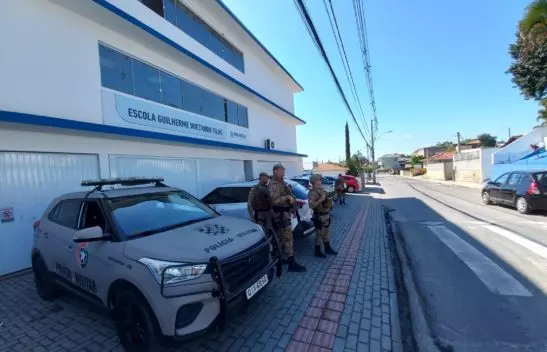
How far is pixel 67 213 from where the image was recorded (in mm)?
3674

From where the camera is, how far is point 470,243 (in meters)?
6.04

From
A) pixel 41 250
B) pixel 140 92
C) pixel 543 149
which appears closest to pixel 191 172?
pixel 140 92

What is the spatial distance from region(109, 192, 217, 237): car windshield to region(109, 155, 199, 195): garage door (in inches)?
166

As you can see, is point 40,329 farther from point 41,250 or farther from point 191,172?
point 191,172

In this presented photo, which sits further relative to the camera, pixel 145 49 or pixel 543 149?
pixel 543 149

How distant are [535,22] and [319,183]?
1416 centimetres

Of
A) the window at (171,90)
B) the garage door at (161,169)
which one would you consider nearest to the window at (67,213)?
the garage door at (161,169)

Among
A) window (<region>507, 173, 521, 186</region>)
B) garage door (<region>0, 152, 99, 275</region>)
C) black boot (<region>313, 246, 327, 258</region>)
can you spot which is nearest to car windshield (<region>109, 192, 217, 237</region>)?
black boot (<region>313, 246, 327, 258</region>)

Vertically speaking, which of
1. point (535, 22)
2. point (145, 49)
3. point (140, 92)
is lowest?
point (140, 92)

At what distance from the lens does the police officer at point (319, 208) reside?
5.18 metres

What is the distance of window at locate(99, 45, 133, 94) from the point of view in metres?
7.20

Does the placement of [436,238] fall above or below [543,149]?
below

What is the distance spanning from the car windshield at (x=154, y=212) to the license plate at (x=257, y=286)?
1153mm

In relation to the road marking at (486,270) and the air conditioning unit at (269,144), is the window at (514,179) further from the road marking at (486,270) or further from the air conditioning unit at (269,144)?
the air conditioning unit at (269,144)
